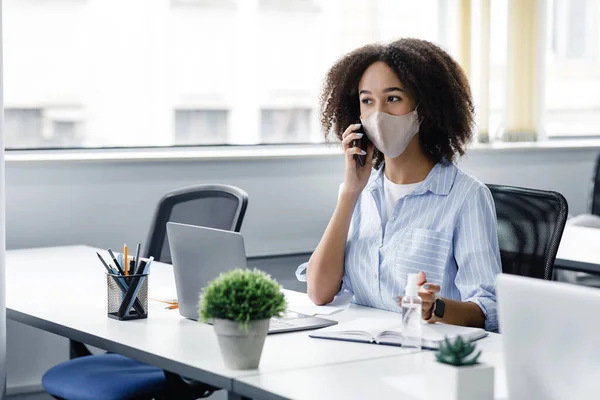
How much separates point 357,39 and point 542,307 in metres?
3.26

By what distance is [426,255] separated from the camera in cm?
229

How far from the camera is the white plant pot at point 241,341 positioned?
5.56ft

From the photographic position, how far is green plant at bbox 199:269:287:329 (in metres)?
1.67

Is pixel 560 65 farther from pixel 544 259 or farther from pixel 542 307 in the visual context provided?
pixel 542 307

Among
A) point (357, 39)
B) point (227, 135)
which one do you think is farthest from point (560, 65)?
point (227, 135)

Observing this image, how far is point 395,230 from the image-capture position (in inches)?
93.6

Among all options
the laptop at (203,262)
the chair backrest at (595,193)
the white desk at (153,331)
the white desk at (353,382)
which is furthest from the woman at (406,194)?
the chair backrest at (595,193)

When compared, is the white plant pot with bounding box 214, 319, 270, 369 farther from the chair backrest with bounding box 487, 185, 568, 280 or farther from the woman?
the chair backrest with bounding box 487, 185, 568, 280

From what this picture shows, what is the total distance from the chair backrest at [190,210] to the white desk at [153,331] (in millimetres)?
274

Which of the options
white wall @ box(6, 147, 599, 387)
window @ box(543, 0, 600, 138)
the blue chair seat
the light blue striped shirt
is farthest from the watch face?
window @ box(543, 0, 600, 138)

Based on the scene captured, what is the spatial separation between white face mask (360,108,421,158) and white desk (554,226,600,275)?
948 mm

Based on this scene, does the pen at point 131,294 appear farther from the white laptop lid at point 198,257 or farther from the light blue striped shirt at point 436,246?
the light blue striped shirt at point 436,246

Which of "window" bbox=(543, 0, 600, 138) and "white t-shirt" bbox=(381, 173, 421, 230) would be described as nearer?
"white t-shirt" bbox=(381, 173, 421, 230)

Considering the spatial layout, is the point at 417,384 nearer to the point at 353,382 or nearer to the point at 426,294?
the point at 353,382
